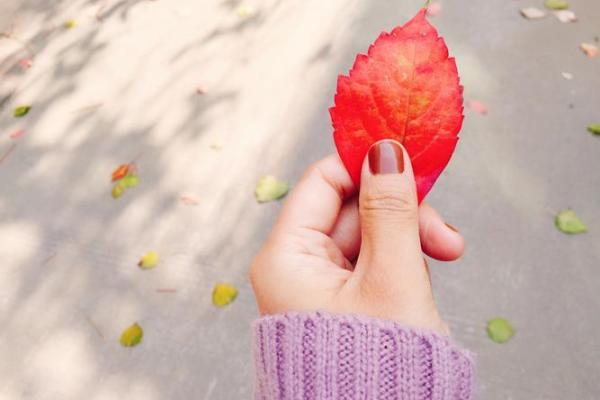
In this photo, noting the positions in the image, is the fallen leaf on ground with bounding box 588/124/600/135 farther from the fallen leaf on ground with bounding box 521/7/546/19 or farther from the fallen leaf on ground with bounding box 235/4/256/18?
the fallen leaf on ground with bounding box 235/4/256/18

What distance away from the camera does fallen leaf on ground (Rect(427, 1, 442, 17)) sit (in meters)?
3.21

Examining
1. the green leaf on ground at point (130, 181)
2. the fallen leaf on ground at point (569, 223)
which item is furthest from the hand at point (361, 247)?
the green leaf on ground at point (130, 181)

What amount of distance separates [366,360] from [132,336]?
150cm

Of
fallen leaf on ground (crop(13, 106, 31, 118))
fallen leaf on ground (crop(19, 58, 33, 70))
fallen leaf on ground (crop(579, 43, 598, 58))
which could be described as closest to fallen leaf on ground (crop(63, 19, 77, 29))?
fallen leaf on ground (crop(19, 58, 33, 70))

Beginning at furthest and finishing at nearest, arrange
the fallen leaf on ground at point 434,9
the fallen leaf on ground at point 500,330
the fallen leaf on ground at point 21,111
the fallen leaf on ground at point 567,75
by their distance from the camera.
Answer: the fallen leaf on ground at point 434,9
the fallen leaf on ground at point 21,111
the fallen leaf on ground at point 567,75
the fallen leaf on ground at point 500,330

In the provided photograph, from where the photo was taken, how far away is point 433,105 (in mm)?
947

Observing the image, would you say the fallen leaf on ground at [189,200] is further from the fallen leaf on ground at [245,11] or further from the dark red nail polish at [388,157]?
the dark red nail polish at [388,157]

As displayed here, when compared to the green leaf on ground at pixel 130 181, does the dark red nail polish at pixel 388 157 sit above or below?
above

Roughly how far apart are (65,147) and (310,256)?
7.22ft

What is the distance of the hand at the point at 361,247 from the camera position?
975mm

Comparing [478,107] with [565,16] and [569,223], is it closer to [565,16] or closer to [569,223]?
[569,223]

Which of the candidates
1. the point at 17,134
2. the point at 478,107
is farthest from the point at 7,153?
the point at 478,107

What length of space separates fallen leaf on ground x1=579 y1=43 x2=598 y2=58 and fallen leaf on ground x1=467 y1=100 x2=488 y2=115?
70cm

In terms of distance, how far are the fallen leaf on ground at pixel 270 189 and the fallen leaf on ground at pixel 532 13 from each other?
1.79 m
